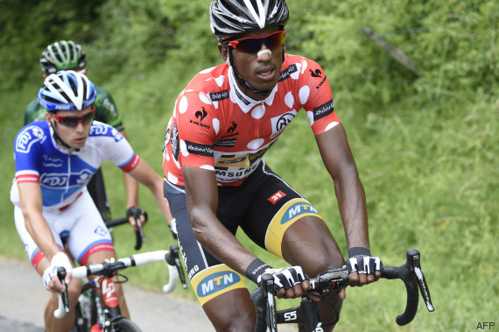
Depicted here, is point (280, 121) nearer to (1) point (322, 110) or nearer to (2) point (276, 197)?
(1) point (322, 110)

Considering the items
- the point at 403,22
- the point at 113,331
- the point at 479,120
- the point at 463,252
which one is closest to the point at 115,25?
the point at 403,22

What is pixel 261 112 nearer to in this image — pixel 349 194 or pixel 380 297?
pixel 349 194

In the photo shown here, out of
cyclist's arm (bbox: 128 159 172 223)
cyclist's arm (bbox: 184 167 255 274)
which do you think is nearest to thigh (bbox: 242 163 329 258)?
cyclist's arm (bbox: 184 167 255 274)

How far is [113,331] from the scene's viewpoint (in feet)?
18.3

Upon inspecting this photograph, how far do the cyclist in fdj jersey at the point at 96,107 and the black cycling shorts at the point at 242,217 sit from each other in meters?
2.20

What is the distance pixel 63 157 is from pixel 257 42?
8.07 feet

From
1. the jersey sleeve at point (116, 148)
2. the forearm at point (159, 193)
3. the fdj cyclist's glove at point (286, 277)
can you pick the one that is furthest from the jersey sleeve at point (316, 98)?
the jersey sleeve at point (116, 148)

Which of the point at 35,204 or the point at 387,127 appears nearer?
the point at 35,204

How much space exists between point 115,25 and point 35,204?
11.9m

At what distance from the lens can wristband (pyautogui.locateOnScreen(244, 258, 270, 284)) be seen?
149 inches

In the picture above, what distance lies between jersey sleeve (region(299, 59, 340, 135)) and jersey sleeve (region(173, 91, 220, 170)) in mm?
477

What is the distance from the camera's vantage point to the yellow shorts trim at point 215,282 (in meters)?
4.41

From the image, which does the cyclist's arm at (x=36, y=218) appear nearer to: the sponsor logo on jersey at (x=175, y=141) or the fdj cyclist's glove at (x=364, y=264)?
the sponsor logo on jersey at (x=175, y=141)

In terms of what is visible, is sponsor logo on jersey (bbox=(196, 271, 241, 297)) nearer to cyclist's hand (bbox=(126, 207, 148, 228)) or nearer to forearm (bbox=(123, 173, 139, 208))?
cyclist's hand (bbox=(126, 207, 148, 228))
